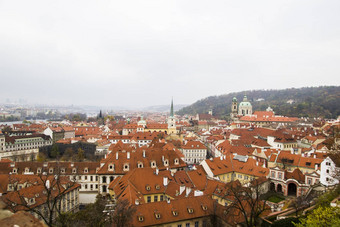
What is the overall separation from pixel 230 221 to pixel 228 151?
37.2 metres

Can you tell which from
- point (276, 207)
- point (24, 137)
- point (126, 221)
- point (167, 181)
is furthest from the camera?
point (24, 137)

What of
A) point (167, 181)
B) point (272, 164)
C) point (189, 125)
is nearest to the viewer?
point (167, 181)

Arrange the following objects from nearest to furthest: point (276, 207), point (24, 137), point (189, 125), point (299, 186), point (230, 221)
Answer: point (230, 221) < point (276, 207) < point (299, 186) < point (24, 137) < point (189, 125)

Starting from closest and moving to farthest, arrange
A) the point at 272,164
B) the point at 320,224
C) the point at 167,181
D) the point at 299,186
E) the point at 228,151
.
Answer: the point at 320,224, the point at 167,181, the point at 299,186, the point at 272,164, the point at 228,151

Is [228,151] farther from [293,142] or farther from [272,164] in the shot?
[293,142]

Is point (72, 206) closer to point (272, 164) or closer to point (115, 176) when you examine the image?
point (115, 176)

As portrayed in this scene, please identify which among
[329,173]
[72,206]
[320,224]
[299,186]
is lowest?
[72,206]

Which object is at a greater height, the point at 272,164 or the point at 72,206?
the point at 272,164

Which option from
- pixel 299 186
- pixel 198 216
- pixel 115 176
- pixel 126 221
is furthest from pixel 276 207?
pixel 115 176

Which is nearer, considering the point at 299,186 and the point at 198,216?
the point at 198,216

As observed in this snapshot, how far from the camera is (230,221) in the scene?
26297mm

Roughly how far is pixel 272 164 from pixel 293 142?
23265 millimetres

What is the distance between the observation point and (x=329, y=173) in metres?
38.2

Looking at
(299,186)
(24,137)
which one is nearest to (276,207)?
(299,186)
